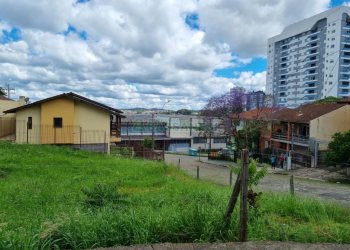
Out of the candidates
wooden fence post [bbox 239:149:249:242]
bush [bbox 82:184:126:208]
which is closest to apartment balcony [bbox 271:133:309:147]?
bush [bbox 82:184:126:208]

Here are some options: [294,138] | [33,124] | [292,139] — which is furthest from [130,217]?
[294,138]

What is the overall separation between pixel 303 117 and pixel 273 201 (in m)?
38.4

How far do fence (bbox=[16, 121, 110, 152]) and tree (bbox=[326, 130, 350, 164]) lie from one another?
20535 mm

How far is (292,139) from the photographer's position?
42688 millimetres

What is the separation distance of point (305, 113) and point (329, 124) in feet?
14.8

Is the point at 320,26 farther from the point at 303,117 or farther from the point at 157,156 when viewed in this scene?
the point at 157,156

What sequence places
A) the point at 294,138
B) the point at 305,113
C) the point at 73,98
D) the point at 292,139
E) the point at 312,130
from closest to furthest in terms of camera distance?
1. the point at 73,98
2. the point at 312,130
3. the point at 292,139
4. the point at 294,138
5. the point at 305,113

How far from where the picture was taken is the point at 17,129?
3091 cm

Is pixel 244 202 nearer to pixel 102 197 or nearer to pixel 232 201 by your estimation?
pixel 232 201

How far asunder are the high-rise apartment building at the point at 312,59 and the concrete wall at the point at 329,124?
36817 mm

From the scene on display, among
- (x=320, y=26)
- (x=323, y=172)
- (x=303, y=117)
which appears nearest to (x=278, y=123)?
(x=303, y=117)

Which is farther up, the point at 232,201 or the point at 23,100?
the point at 23,100

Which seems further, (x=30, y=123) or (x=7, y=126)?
(x=7, y=126)

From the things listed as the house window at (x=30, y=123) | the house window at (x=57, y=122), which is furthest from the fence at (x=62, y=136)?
the house window at (x=57, y=122)
